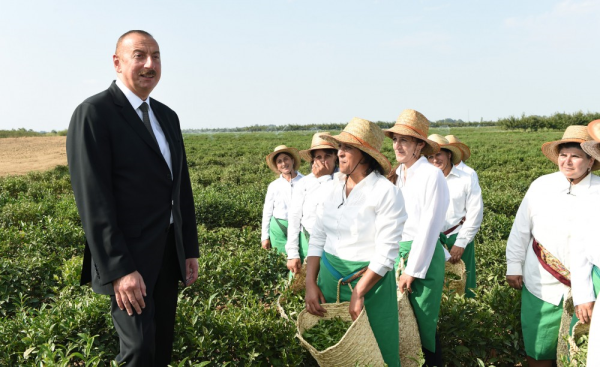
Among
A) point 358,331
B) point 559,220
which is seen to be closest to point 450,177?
point 559,220

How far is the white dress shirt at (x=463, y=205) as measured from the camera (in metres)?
4.37

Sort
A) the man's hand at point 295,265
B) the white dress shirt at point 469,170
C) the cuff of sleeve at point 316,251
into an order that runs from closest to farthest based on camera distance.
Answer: the cuff of sleeve at point 316,251
the man's hand at point 295,265
the white dress shirt at point 469,170

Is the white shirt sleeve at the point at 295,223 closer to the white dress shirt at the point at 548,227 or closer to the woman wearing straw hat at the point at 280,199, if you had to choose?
the woman wearing straw hat at the point at 280,199

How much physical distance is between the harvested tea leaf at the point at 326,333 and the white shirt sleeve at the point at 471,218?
2.14m

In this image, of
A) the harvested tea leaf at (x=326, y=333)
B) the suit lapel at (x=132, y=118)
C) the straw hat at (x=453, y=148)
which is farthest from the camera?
the straw hat at (x=453, y=148)

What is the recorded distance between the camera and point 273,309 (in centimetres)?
325

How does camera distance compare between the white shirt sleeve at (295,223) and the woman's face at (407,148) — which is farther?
the white shirt sleeve at (295,223)

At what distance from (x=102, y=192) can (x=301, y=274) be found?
2.12m

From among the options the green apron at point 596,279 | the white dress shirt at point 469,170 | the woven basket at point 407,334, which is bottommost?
the woven basket at point 407,334

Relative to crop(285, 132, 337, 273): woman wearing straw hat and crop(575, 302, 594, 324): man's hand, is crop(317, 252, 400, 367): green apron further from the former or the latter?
crop(285, 132, 337, 273): woman wearing straw hat

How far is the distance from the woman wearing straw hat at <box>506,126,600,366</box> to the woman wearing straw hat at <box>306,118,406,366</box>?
1135 millimetres

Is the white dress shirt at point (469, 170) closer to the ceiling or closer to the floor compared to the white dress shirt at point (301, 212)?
closer to the ceiling

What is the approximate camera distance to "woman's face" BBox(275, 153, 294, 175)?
524cm

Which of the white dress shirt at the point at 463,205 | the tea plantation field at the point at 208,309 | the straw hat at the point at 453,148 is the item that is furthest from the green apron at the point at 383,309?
the straw hat at the point at 453,148
